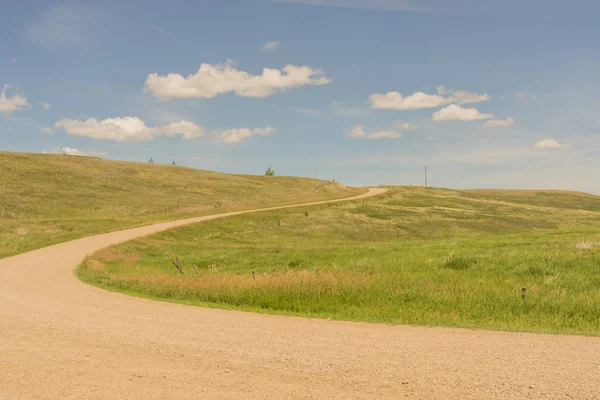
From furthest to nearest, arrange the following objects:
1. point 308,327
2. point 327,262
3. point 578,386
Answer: point 327,262, point 308,327, point 578,386

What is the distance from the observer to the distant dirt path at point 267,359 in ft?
29.8

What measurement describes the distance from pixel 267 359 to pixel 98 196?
68990mm

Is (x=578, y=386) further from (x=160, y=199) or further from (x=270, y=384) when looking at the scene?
(x=160, y=199)

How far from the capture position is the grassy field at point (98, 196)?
48719 mm

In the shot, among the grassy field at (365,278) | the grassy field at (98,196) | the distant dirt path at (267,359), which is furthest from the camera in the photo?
the grassy field at (98,196)

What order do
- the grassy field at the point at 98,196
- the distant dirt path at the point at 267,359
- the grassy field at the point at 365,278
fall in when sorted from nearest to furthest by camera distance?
the distant dirt path at the point at 267,359, the grassy field at the point at 365,278, the grassy field at the point at 98,196

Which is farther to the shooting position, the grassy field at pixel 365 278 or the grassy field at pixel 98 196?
the grassy field at pixel 98 196

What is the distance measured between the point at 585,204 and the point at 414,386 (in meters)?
131

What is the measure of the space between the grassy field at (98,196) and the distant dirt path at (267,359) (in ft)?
78.2

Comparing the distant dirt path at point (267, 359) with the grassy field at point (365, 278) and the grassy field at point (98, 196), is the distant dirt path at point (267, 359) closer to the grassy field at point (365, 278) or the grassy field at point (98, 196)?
the grassy field at point (365, 278)

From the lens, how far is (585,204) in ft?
398

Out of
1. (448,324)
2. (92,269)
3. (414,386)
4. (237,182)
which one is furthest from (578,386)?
(237,182)

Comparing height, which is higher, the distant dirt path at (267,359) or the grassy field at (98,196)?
the grassy field at (98,196)

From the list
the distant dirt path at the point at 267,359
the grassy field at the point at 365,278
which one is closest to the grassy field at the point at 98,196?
the grassy field at the point at 365,278
